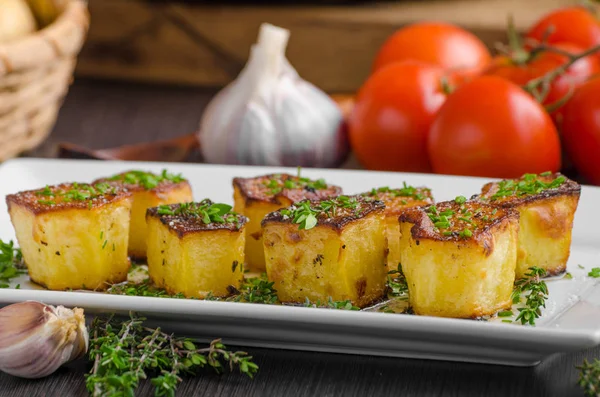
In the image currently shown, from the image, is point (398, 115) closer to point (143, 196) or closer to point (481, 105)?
point (481, 105)

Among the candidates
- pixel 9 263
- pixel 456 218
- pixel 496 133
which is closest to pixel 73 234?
pixel 9 263

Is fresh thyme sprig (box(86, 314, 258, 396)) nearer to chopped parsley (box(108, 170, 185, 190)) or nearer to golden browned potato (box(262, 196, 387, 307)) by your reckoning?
golden browned potato (box(262, 196, 387, 307))

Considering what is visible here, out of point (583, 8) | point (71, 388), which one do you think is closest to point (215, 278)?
point (71, 388)

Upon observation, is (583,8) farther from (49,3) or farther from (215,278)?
(215,278)

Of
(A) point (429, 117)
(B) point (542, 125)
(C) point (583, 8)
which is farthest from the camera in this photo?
(C) point (583, 8)

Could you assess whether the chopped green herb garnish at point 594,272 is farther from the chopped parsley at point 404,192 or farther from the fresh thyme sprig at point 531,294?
the chopped parsley at point 404,192

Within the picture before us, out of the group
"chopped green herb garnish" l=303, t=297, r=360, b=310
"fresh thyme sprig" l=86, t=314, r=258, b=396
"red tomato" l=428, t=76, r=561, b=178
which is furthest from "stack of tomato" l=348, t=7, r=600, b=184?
"fresh thyme sprig" l=86, t=314, r=258, b=396
